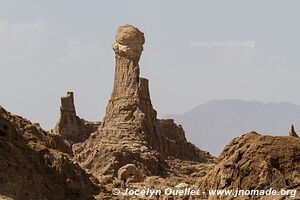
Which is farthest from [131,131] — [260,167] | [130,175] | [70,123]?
[260,167]

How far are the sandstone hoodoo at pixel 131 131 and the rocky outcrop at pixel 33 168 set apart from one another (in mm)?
43261

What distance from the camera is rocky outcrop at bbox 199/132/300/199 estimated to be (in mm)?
28547

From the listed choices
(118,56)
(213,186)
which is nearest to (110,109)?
(118,56)

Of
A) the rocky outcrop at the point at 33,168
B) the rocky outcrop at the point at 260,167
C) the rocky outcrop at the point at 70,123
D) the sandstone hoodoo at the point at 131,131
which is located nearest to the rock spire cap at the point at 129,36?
the sandstone hoodoo at the point at 131,131

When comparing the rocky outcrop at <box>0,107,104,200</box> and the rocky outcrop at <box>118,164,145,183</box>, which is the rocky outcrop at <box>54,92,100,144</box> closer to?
the rocky outcrop at <box>118,164,145,183</box>

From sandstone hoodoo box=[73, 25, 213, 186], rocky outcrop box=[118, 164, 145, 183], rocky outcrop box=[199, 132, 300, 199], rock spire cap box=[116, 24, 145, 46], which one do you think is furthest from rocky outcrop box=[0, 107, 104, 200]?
rock spire cap box=[116, 24, 145, 46]

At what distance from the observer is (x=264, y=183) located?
28.3 metres

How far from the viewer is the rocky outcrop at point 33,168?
3278cm

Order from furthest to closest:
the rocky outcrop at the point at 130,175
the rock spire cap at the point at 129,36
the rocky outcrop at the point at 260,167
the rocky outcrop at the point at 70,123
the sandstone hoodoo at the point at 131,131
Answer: the rocky outcrop at the point at 70,123 → the rock spire cap at the point at 129,36 → the sandstone hoodoo at the point at 131,131 → the rocky outcrop at the point at 130,175 → the rocky outcrop at the point at 260,167

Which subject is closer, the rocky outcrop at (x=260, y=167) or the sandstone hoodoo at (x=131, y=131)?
the rocky outcrop at (x=260, y=167)

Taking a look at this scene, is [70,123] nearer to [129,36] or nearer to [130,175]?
[129,36]

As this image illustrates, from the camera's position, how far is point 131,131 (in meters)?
91.7

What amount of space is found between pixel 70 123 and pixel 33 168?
7078 cm

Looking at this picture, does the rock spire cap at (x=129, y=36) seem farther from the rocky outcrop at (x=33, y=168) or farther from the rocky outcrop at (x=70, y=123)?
the rocky outcrop at (x=33, y=168)
